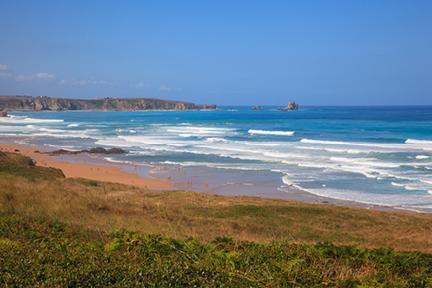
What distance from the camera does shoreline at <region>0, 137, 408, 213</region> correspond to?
25047 mm

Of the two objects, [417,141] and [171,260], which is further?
[417,141]

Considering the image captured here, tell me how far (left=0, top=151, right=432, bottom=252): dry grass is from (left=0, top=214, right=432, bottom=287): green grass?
358 cm

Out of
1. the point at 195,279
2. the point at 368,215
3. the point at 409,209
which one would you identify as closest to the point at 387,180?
the point at 409,209

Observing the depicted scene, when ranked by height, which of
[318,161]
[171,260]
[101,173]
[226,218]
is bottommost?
[101,173]

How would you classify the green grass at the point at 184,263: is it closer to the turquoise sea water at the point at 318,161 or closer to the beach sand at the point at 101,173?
the turquoise sea water at the point at 318,161

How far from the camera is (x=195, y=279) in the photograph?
234 inches

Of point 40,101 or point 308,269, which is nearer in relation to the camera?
point 308,269

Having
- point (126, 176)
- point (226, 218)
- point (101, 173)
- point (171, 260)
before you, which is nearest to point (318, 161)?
point (126, 176)

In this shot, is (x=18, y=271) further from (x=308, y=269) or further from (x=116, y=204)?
(x=116, y=204)

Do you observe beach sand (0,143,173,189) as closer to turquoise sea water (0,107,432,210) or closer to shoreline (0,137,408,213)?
shoreline (0,137,408,213)

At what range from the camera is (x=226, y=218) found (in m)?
17.6

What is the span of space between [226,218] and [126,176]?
18.0 metres

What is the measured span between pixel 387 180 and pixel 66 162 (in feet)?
84.2

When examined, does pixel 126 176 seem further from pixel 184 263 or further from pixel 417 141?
pixel 417 141
